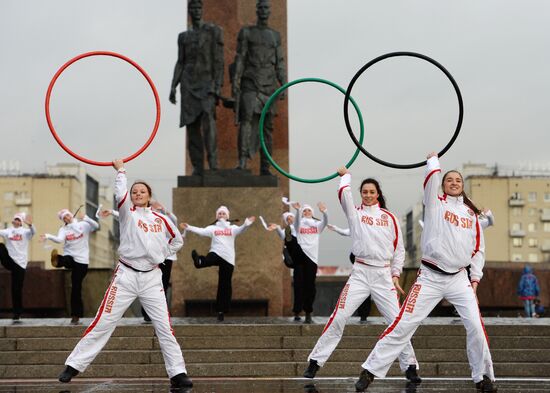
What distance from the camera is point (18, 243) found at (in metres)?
20.4

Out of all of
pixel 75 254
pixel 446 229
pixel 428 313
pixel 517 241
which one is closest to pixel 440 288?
pixel 428 313

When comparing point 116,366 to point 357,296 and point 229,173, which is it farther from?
point 229,173

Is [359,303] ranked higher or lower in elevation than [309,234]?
lower

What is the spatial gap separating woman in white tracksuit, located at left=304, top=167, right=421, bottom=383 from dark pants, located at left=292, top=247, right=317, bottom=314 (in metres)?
5.59

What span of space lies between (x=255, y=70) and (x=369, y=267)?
9.61 meters

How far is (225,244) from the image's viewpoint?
1942cm

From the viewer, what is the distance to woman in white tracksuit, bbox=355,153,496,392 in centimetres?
1186

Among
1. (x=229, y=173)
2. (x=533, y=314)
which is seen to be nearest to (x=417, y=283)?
(x=229, y=173)

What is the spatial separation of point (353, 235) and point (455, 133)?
2.78 m

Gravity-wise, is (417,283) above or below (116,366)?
above

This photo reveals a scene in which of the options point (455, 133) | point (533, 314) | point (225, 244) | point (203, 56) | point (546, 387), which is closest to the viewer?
point (546, 387)

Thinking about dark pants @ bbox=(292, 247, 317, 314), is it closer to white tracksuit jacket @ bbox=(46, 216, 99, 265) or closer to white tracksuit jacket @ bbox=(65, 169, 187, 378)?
white tracksuit jacket @ bbox=(46, 216, 99, 265)

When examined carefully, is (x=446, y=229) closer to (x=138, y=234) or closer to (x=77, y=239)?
(x=138, y=234)

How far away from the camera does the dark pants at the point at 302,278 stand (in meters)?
19.1
